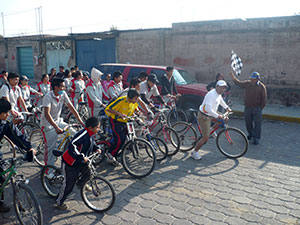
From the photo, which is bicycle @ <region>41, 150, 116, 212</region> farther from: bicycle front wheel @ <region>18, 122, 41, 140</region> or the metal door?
the metal door

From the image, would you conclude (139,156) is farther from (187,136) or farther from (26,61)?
(26,61)

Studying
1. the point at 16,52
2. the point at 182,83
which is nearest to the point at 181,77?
the point at 182,83

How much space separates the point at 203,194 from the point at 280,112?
27.9 feet

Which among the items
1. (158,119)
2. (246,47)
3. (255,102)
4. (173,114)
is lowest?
(173,114)

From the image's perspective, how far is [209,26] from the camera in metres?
15.0

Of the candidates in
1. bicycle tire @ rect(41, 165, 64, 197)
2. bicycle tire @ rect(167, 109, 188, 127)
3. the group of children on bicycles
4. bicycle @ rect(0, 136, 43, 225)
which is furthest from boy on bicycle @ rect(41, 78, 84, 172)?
bicycle tire @ rect(167, 109, 188, 127)

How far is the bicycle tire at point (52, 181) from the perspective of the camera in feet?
14.8

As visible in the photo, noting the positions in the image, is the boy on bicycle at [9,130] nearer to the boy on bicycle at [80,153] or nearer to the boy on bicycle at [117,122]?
the boy on bicycle at [80,153]

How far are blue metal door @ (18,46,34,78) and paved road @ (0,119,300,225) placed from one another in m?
22.7

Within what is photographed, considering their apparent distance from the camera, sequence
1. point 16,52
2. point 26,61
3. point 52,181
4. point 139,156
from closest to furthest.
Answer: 1. point 52,181
2. point 139,156
3. point 26,61
4. point 16,52

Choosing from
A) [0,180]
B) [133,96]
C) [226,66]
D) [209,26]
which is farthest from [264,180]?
[209,26]

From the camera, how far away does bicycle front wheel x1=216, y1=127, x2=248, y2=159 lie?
6.59 meters

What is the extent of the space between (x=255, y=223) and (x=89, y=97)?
518cm

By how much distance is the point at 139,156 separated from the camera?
564 cm
